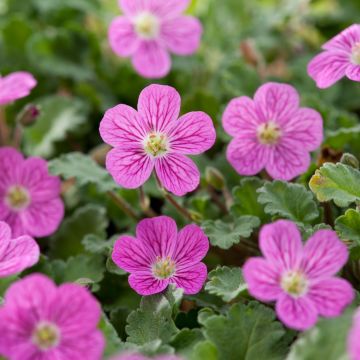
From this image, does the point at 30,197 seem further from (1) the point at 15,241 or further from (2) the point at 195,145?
(2) the point at 195,145

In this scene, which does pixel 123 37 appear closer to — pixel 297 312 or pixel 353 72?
pixel 353 72

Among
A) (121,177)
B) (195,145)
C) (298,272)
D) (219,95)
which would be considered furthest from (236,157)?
(219,95)

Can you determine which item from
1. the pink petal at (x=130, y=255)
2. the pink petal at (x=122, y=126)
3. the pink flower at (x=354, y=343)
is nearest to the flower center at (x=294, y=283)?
the pink flower at (x=354, y=343)

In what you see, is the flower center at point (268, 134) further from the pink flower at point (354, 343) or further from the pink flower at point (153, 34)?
the pink flower at point (354, 343)

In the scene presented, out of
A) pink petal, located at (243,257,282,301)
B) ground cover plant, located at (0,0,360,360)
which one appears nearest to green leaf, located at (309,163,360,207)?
ground cover plant, located at (0,0,360,360)

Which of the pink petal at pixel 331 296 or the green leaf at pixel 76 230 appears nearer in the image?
the pink petal at pixel 331 296

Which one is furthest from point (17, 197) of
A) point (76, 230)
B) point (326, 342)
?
point (326, 342)

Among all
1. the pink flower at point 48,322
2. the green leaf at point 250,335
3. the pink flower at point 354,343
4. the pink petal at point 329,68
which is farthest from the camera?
the pink petal at point 329,68
